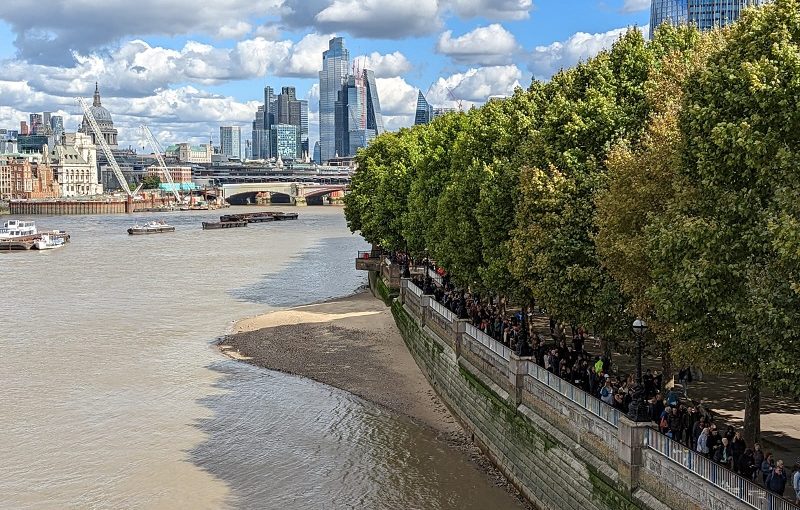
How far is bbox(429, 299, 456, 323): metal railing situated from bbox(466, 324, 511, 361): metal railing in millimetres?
2083

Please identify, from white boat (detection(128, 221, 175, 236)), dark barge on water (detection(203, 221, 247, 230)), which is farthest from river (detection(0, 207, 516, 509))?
dark barge on water (detection(203, 221, 247, 230))

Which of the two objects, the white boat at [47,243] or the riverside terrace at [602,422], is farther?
the white boat at [47,243]

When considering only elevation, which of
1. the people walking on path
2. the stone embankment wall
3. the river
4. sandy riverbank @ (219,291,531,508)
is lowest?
the river

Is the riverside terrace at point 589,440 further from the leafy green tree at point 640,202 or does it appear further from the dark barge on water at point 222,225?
the dark barge on water at point 222,225

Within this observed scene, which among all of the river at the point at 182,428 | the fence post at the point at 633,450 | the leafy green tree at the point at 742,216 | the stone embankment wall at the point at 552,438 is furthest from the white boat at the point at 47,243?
the fence post at the point at 633,450

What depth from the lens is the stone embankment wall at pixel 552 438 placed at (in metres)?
20.0

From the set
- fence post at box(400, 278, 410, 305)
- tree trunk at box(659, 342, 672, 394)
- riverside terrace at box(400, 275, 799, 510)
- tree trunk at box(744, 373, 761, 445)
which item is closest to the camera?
riverside terrace at box(400, 275, 799, 510)

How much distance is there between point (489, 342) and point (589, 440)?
9.21 metres

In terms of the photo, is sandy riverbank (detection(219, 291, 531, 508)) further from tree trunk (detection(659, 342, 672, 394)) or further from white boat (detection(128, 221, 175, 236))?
white boat (detection(128, 221, 175, 236))

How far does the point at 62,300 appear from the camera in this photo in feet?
235

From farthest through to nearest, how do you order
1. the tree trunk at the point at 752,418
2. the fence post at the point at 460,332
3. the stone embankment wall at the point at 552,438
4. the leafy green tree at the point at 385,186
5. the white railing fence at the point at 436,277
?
1. the leafy green tree at the point at 385,186
2. the white railing fence at the point at 436,277
3. the fence post at the point at 460,332
4. the tree trunk at the point at 752,418
5. the stone embankment wall at the point at 552,438

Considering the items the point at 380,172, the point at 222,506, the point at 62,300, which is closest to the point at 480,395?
the point at 222,506

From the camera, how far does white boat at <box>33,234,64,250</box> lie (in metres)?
123

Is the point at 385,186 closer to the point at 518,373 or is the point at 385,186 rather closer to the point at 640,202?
the point at 518,373
